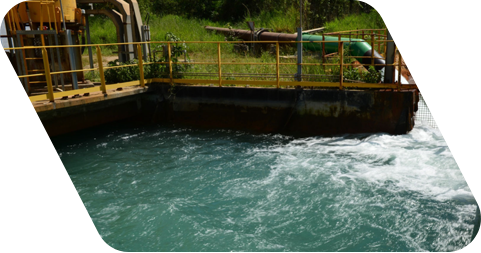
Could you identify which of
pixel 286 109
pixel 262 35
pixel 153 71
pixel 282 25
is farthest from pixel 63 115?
pixel 282 25

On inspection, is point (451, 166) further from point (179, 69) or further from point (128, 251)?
point (179, 69)

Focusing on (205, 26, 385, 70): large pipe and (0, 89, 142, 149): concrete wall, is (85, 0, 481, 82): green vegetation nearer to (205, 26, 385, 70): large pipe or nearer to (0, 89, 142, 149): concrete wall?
(205, 26, 385, 70): large pipe

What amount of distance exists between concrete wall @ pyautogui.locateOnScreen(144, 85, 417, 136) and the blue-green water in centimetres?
42

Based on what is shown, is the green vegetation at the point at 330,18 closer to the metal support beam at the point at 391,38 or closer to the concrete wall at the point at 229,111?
the concrete wall at the point at 229,111

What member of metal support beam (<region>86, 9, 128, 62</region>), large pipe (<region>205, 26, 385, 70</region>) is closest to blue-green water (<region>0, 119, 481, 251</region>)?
large pipe (<region>205, 26, 385, 70</region>)

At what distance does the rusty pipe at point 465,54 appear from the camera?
1656cm

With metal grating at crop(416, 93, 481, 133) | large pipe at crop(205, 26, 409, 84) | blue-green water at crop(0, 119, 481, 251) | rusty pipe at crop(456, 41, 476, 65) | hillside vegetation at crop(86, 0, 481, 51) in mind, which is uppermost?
hillside vegetation at crop(86, 0, 481, 51)

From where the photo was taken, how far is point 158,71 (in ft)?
41.6

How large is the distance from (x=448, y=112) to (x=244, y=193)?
23.7ft

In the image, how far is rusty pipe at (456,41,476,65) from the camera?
16.6 metres

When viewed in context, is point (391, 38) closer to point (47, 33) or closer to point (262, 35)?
point (47, 33)

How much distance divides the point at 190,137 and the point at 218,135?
0.77m

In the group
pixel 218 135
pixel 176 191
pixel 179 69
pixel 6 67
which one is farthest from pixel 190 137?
pixel 6 67

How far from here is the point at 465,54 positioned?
1667 centimetres
